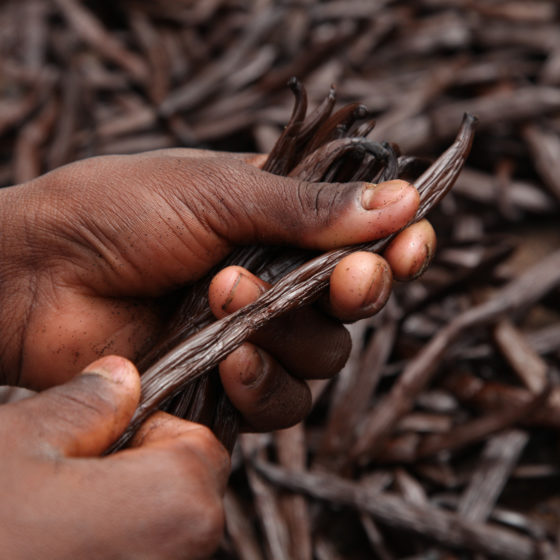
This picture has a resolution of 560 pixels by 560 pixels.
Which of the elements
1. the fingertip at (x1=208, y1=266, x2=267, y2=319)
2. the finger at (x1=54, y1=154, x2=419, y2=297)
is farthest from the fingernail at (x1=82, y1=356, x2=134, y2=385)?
the finger at (x1=54, y1=154, x2=419, y2=297)

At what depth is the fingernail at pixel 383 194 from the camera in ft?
4.25

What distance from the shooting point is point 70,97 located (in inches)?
138

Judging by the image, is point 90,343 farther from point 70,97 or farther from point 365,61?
point 365,61

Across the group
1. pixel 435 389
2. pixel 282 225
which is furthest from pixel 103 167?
pixel 435 389

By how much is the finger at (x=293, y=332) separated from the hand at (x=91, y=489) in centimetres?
40

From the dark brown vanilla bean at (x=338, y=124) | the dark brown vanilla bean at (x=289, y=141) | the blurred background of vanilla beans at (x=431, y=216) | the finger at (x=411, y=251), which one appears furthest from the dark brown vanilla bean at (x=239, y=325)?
the blurred background of vanilla beans at (x=431, y=216)

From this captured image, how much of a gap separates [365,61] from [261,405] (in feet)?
9.04

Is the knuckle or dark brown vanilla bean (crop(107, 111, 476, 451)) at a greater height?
the knuckle

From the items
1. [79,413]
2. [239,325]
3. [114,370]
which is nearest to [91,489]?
[79,413]

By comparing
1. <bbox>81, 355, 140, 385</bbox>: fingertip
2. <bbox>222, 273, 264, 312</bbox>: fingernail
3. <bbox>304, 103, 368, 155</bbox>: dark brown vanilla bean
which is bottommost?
<bbox>222, 273, 264, 312</bbox>: fingernail

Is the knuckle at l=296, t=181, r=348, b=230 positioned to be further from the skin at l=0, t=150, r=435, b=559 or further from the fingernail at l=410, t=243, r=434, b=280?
the fingernail at l=410, t=243, r=434, b=280

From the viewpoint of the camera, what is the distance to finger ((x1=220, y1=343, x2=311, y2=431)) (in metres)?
1.45

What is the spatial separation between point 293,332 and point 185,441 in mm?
512

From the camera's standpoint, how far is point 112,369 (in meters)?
1.14
